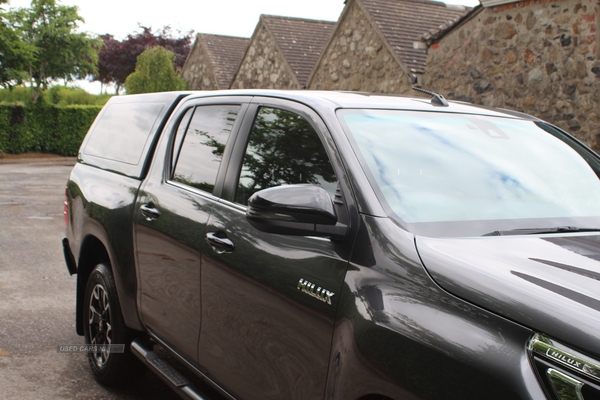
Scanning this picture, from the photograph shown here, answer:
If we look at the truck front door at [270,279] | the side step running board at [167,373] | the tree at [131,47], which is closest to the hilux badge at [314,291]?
the truck front door at [270,279]

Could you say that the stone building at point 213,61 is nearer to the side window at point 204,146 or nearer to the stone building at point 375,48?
the stone building at point 375,48

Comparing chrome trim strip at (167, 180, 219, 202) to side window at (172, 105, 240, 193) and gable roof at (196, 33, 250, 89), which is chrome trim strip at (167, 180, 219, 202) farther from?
gable roof at (196, 33, 250, 89)

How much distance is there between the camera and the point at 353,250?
2.66m

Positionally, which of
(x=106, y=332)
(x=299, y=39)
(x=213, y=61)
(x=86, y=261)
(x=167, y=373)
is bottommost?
(x=106, y=332)

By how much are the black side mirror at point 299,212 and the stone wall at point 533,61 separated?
1102cm

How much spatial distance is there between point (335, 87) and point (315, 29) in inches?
323

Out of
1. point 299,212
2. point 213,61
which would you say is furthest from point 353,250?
point 213,61

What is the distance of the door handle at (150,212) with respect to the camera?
4.16 m

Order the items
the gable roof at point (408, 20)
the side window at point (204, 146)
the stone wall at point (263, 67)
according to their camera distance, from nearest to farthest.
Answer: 1. the side window at point (204, 146)
2. the gable roof at point (408, 20)
3. the stone wall at point (263, 67)

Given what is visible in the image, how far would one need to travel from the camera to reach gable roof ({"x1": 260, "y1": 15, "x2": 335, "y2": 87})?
24938mm

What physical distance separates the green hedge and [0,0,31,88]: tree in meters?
1.57

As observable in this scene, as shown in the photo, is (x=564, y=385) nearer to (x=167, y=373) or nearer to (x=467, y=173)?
(x=467, y=173)

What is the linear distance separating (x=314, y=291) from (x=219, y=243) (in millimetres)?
806

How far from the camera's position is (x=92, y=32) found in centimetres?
4297
